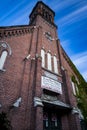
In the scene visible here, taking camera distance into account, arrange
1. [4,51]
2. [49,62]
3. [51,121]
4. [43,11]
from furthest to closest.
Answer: [43,11] < [49,62] < [4,51] < [51,121]

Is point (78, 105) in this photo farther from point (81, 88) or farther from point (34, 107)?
point (34, 107)

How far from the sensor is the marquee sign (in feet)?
37.6

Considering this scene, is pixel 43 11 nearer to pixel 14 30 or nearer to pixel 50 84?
pixel 14 30

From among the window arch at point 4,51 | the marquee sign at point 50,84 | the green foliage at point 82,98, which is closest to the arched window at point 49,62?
the marquee sign at point 50,84

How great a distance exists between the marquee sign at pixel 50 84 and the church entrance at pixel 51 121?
2.04 m

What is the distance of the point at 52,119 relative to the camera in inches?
421

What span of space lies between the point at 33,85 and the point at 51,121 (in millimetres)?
3324

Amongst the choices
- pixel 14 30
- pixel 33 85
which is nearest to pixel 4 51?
pixel 14 30

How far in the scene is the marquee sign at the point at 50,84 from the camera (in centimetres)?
1147

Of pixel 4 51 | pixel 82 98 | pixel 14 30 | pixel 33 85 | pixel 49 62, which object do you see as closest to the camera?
pixel 33 85

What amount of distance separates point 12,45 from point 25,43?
5.80 ft

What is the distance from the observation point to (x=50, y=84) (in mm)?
11867

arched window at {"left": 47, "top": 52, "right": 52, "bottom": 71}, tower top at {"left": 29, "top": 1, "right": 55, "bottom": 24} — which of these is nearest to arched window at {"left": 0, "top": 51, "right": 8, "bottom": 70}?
arched window at {"left": 47, "top": 52, "right": 52, "bottom": 71}

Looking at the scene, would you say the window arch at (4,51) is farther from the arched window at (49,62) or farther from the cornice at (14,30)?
the arched window at (49,62)
